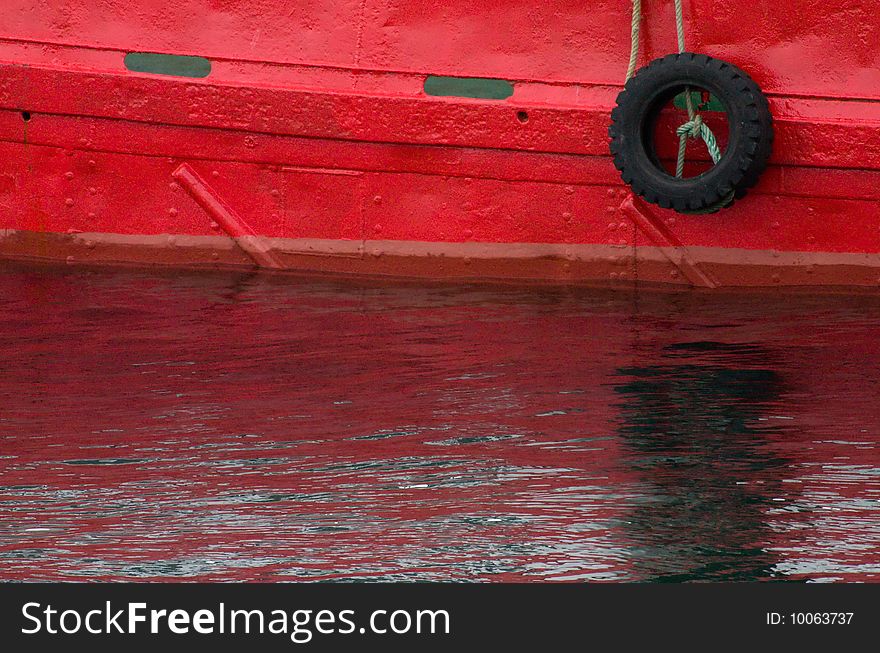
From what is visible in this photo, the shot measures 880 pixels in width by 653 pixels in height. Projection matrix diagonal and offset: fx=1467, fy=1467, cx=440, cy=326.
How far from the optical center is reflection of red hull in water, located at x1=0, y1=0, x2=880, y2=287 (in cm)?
677

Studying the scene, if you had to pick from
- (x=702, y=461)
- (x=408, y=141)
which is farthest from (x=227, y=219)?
(x=702, y=461)

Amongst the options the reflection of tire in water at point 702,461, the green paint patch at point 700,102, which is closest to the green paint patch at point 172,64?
the green paint patch at point 700,102

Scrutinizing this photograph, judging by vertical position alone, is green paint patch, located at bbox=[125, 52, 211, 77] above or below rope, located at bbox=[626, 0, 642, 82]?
above

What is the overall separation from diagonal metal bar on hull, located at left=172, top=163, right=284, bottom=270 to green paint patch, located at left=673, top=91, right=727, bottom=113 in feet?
7.09

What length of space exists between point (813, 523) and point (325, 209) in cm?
389

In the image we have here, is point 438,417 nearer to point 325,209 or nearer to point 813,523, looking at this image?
point 813,523

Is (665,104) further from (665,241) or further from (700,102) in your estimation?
(665,241)

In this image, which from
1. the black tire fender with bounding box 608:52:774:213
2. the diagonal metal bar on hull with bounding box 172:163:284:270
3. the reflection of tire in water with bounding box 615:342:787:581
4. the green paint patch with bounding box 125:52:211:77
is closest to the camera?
the reflection of tire in water with bounding box 615:342:787:581

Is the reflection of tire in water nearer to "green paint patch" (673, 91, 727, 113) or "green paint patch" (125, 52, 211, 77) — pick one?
"green paint patch" (673, 91, 727, 113)

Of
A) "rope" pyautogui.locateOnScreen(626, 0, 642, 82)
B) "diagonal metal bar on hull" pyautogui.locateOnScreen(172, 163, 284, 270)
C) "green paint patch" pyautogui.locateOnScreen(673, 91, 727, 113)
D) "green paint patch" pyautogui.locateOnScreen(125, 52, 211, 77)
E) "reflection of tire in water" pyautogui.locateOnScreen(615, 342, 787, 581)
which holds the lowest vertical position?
"reflection of tire in water" pyautogui.locateOnScreen(615, 342, 787, 581)

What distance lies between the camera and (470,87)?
23.0ft

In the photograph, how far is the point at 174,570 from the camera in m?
3.66

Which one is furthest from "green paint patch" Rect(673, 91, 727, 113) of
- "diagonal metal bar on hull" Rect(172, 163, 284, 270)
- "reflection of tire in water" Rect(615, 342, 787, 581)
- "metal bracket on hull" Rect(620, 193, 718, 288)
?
"diagonal metal bar on hull" Rect(172, 163, 284, 270)

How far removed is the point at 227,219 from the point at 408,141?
1044mm
